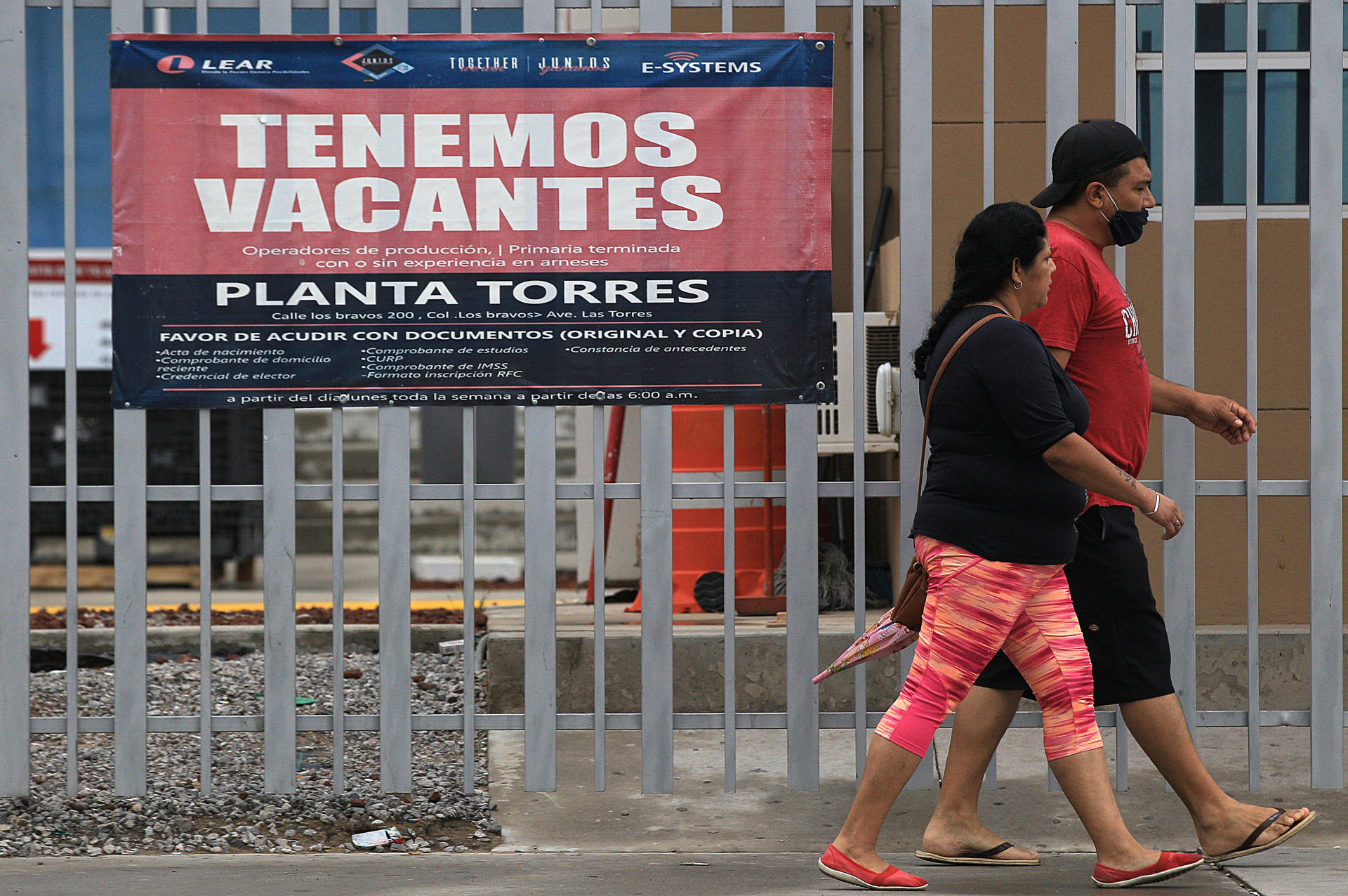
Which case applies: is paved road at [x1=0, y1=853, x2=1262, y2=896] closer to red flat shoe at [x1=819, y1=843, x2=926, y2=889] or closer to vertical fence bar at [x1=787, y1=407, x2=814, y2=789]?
red flat shoe at [x1=819, y1=843, x2=926, y2=889]

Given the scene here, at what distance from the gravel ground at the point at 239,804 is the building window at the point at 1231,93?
4.17 meters

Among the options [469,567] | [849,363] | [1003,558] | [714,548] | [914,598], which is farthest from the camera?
[714,548]

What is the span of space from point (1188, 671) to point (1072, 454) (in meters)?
1.31

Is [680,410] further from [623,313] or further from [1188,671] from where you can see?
[1188,671]

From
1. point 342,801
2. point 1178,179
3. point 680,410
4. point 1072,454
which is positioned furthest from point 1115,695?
point 680,410

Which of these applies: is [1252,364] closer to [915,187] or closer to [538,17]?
[915,187]

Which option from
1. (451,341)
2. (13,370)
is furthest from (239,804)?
(451,341)

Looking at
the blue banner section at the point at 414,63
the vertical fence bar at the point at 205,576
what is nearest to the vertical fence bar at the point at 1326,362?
the blue banner section at the point at 414,63

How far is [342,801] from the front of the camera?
14.3 feet

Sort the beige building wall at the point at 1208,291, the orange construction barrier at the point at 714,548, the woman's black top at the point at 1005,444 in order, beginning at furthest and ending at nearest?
1. the orange construction barrier at the point at 714,548
2. the beige building wall at the point at 1208,291
3. the woman's black top at the point at 1005,444

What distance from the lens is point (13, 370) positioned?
4207 millimetres

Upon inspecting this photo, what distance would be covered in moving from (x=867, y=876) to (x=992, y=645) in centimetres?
69

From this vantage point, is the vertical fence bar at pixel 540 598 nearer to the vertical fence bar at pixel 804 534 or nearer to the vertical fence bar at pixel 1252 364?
the vertical fence bar at pixel 804 534

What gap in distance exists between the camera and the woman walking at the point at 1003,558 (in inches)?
136
